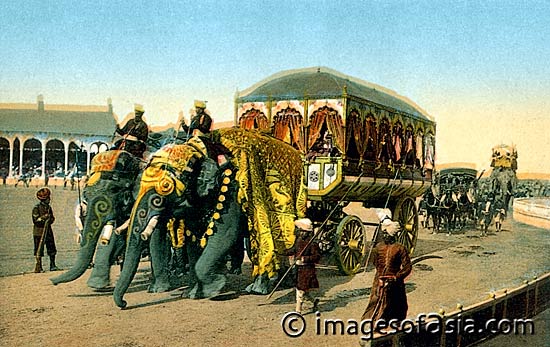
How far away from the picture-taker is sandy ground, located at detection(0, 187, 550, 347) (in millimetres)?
5602

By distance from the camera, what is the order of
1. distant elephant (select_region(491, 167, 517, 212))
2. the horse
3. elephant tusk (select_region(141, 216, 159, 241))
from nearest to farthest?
elephant tusk (select_region(141, 216, 159, 241)), distant elephant (select_region(491, 167, 517, 212)), the horse

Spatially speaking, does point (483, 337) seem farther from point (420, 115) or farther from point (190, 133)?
point (190, 133)

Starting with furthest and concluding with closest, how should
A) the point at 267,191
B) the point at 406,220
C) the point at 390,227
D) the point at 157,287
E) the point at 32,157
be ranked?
the point at 406,220 → the point at 267,191 → the point at 157,287 → the point at 32,157 → the point at 390,227

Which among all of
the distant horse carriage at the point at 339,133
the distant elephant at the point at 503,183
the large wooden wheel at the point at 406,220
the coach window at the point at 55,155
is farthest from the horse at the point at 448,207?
the coach window at the point at 55,155

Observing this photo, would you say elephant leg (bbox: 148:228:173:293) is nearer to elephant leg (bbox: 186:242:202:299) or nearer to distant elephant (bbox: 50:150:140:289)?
elephant leg (bbox: 186:242:202:299)

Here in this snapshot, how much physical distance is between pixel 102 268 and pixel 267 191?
211 cm

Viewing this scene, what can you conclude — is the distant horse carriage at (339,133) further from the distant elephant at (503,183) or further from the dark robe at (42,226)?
the dark robe at (42,226)

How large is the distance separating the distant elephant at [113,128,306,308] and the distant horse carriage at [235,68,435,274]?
1.46ft

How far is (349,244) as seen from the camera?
8031 millimetres

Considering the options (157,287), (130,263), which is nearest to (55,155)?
(130,263)

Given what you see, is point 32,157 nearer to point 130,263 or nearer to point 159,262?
point 130,263

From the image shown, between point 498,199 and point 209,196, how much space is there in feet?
27.7

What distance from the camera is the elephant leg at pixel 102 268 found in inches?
263

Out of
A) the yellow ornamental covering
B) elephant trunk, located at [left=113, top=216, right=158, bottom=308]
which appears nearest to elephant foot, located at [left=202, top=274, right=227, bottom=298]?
the yellow ornamental covering
